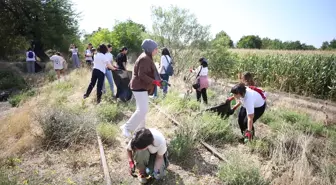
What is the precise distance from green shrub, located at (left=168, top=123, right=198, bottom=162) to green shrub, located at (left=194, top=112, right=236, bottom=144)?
41 cm

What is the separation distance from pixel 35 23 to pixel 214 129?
70.5ft

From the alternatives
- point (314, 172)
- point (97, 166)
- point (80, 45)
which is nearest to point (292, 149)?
point (314, 172)

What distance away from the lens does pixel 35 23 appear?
2175cm

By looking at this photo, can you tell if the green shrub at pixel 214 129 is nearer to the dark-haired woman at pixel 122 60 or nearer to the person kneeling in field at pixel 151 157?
the person kneeling in field at pixel 151 157

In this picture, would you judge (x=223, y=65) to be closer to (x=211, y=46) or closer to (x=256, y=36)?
(x=211, y=46)

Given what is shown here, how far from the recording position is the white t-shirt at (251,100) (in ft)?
16.4

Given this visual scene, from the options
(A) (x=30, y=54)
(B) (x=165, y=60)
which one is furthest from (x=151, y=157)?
(A) (x=30, y=54)

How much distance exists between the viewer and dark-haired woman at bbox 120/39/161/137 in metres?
4.83

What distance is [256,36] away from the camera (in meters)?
80.7

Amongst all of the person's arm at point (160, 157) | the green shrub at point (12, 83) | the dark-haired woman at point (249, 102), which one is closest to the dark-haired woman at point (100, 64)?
the dark-haired woman at point (249, 102)

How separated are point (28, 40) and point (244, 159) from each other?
75.9 feet

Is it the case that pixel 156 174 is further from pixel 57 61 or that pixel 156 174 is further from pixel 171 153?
pixel 57 61

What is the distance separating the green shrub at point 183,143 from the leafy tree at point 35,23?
20607mm

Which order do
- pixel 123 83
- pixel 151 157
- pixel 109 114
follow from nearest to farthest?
1. pixel 151 157
2. pixel 109 114
3. pixel 123 83
